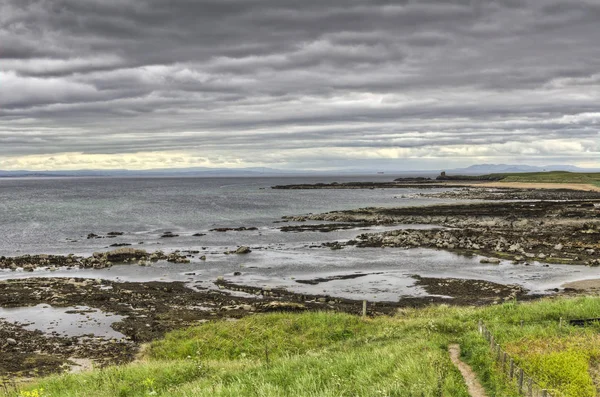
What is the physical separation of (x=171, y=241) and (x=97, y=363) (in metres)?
40.9

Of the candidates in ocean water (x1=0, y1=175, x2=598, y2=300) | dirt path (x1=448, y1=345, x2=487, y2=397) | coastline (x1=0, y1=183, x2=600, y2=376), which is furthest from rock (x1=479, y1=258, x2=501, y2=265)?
dirt path (x1=448, y1=345, x2=487, y2=397)

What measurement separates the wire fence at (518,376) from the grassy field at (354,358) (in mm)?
262

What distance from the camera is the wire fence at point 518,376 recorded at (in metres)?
12.0

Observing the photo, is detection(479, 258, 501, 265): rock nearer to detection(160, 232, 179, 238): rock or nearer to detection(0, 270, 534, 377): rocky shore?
detection(0, 270, 534, 377): rocky shore

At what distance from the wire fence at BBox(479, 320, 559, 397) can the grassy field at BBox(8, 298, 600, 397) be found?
0.26 m

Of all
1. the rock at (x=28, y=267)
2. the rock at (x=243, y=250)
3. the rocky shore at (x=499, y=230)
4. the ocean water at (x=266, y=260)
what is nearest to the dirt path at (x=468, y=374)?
the ocean water at (x=266, y=260)

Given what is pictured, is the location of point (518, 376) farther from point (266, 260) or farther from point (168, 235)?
point (168, 235)

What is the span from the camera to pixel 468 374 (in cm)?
1448

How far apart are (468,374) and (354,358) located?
364cm

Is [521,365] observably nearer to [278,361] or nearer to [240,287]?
[278,361]

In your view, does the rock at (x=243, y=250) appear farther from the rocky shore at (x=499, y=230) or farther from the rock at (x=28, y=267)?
the rock at (x=28, y=267)

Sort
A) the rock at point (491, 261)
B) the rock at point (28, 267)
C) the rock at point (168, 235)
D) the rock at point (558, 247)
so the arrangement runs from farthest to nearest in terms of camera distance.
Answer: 1. the rock at point (168, 235)
2. the rock at point (558, 247)
3. the rock at point (28, 267)
4. the rock at point (491, 261)

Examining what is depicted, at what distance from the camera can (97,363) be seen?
72.8 ft

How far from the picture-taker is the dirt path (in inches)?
512
